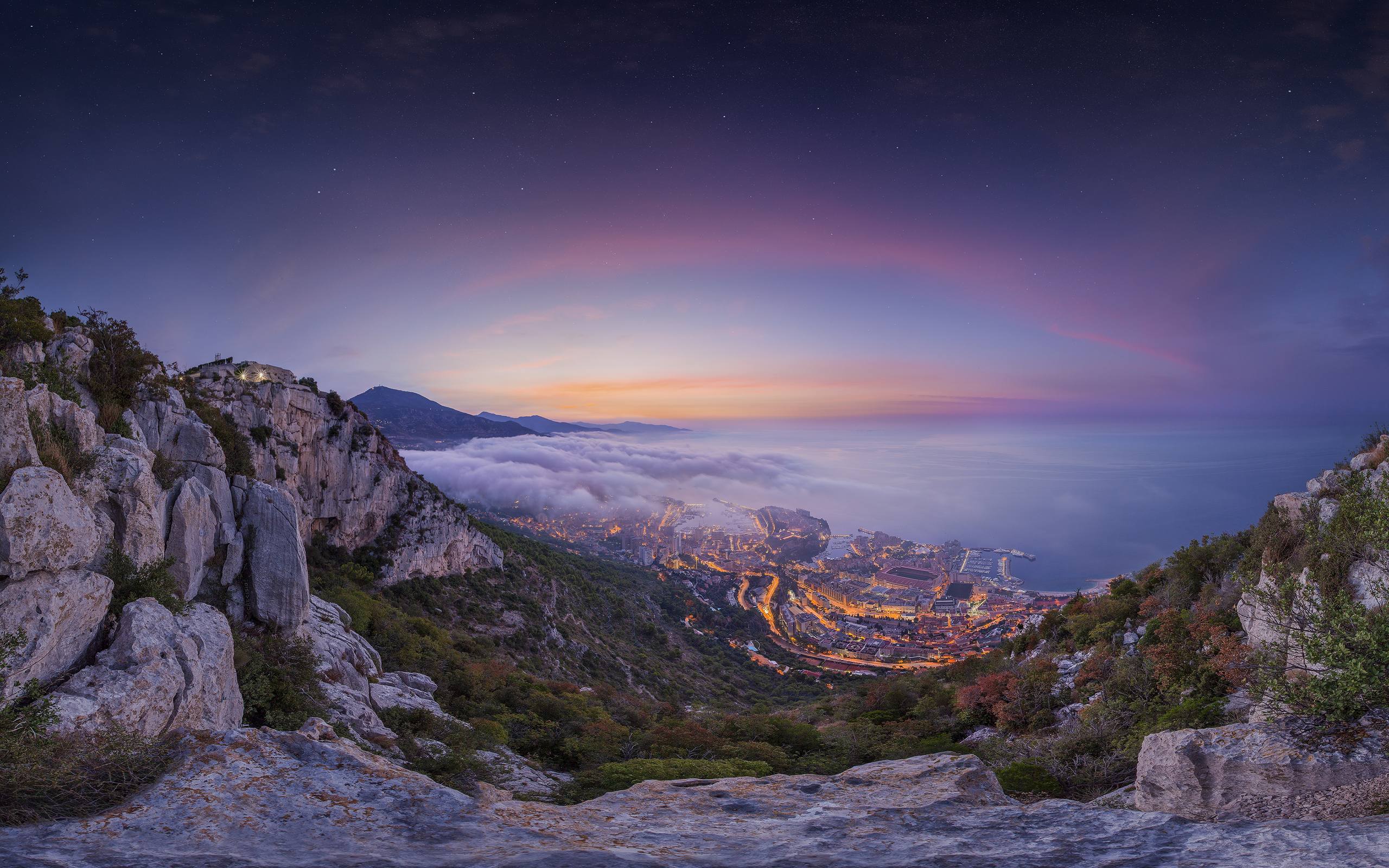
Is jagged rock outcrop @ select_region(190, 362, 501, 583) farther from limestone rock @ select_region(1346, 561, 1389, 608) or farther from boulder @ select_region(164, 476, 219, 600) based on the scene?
limestone rock @ select_region(1346, 561, 1389, 608)

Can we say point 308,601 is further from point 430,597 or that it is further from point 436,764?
point 430,597

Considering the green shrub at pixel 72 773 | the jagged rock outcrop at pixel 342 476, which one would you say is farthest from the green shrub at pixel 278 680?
the jagged rock outcrop at pixel 342 476

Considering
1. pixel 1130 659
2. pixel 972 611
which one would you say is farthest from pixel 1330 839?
pixel 972 611

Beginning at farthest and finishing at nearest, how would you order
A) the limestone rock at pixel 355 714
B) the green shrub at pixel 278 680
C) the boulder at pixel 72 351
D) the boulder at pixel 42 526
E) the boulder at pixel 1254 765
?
the limestone rock at pixel 355 714 → the boulder at pixel 72 351 → the green shrub at pixel 278 680 → the boulder at pixel 42 526 → the boulder at pixel 1254 765

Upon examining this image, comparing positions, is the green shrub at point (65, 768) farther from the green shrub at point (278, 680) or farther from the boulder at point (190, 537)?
the boulder at point (190, 537)

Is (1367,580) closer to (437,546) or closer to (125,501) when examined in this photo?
(125,501)

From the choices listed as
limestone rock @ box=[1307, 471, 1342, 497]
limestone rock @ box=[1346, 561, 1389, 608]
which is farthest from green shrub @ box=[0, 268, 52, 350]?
limestone rock @ box=[1307, 471, 1342, 497]
